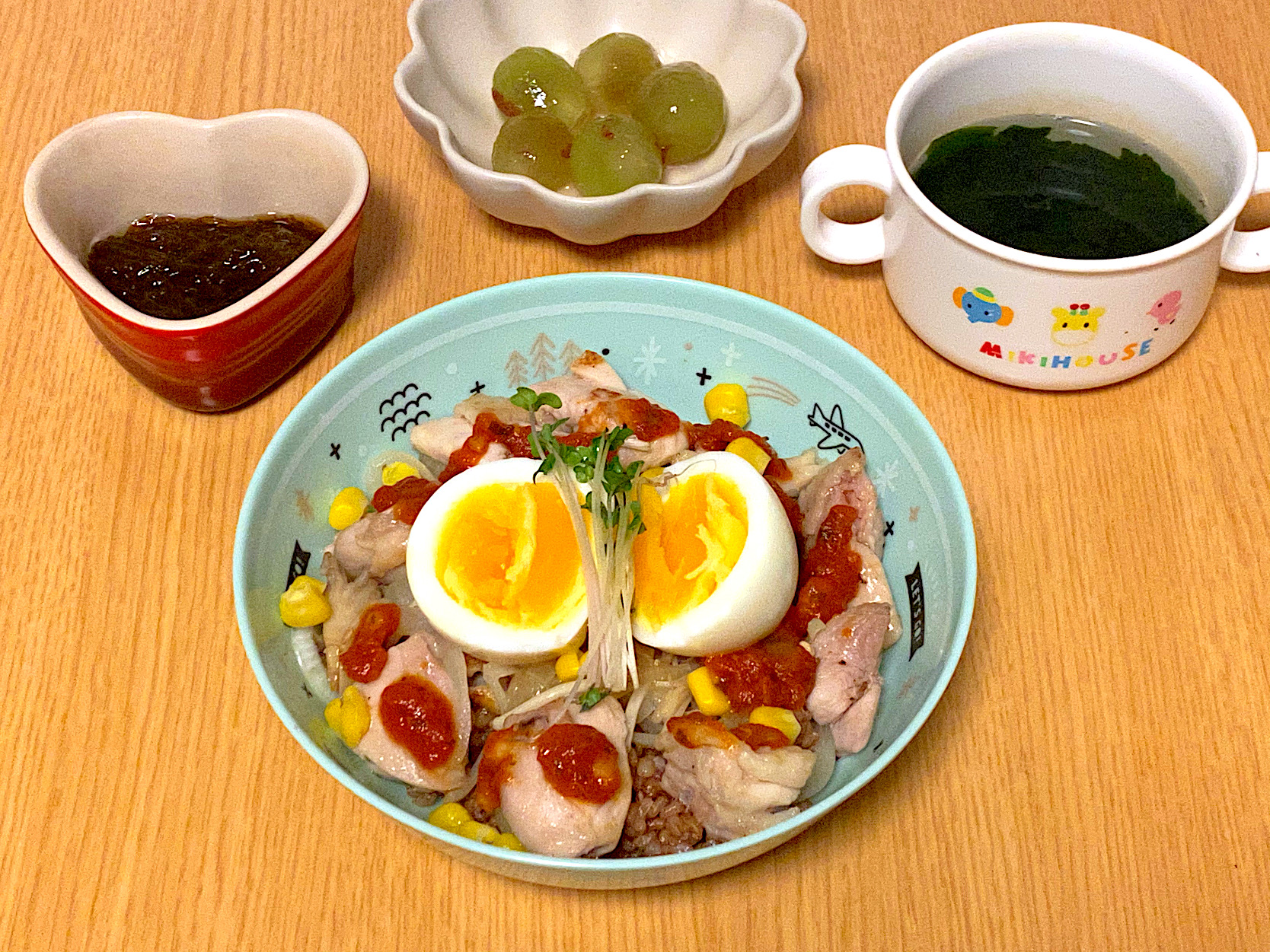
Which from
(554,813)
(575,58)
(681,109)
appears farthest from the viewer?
(575,58)

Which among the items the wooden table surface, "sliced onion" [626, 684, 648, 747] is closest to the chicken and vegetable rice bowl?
"sliced onion" [626, 684, 648, 747]

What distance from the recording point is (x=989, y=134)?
5.90 feet

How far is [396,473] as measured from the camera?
171 centimetres

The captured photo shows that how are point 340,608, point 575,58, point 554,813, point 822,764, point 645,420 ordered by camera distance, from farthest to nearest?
point 575,58 → point 645,420 → point 340,608 → point 822,764 → point 554,813

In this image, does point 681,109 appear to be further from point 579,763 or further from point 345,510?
point 579,763

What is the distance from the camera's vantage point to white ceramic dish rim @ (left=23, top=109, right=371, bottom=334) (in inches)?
61.8

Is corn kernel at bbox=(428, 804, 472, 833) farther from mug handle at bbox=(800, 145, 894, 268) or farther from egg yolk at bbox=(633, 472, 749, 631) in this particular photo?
mug handle at bbox=(800, 145, 894, 268)

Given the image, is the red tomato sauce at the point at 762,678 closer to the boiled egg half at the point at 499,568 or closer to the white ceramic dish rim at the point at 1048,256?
the boiled egg half at the point at 499,568

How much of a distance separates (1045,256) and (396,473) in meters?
0.98

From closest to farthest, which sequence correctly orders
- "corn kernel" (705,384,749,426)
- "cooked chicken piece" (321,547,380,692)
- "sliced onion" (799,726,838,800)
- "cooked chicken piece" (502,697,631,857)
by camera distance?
"cooked chicken piece" (502,697,631,857) → "sliced onion" (799,726,838,800) → "cooked chicken piece" (321,547,380,692) → "corn kernel" (705,384,749,426)

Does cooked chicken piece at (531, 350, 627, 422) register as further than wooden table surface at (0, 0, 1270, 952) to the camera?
Yes

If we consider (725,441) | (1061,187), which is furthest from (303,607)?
(1061,187)

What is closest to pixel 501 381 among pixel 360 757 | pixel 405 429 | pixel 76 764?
pixel 405 429

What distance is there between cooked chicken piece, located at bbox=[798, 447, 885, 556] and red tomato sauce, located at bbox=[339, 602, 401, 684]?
1.97 feet
